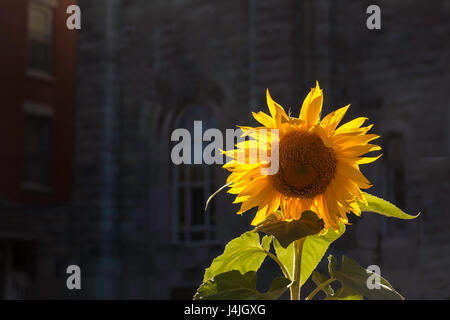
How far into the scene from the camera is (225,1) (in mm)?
17547

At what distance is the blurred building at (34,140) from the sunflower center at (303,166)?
1859 cm

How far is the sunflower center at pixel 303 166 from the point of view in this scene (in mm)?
1130

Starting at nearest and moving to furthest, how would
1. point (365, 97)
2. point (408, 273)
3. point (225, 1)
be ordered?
point (408, 273), point (365, 97), point (225, 1)

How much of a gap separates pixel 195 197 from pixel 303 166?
55.2 feet

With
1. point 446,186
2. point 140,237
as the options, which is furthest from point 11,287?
point 446,186

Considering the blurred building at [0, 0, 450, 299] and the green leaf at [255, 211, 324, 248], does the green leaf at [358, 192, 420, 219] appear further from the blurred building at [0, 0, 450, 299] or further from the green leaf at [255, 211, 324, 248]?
the blurred building at [0, 0, 450, 299]

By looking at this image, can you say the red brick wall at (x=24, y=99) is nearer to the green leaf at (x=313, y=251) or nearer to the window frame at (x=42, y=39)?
the window frame at (x=42, y=39)

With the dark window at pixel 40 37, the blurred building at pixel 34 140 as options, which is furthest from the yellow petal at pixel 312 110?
the dark window at pixel 40 37

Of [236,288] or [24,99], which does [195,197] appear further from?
[236,288]

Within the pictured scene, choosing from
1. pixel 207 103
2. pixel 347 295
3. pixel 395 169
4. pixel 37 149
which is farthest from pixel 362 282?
pixel 37 149

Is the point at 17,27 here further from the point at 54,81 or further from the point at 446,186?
the point at 446,186

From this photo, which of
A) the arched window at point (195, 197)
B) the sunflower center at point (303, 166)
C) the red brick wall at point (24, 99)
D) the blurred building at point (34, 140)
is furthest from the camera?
the red brick wall at point (24, 99)
